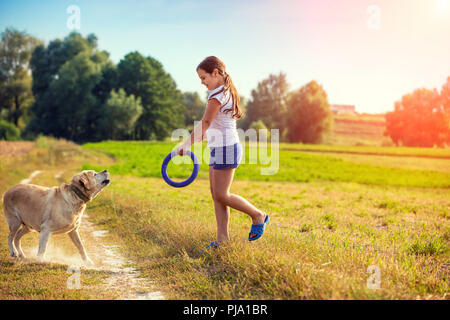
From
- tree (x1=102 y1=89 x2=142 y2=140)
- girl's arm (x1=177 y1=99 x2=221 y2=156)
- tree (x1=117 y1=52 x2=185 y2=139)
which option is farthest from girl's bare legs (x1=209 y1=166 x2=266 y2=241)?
tree (x1=117 y1=52 x2=185 y2=139)

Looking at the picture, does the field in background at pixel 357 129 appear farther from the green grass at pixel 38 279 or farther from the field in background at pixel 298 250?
the green grass at pixel 38 279

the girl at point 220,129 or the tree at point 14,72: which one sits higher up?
the tree at point 14,72

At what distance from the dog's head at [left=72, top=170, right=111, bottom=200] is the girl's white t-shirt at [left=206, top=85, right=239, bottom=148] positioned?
2122 mm

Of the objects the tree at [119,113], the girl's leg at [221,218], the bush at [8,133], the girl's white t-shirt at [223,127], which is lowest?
the girl's leg at [221,218]

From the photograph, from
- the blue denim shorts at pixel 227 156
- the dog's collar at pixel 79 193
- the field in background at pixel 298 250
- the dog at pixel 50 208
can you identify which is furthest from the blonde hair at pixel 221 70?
the dog's collar at pixel 79 193

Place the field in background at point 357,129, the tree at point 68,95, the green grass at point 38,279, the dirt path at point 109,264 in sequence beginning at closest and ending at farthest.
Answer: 1. the green grass at point 38,279
2. the dirt path at point 109,264
3. the tree at point 68,95
4. the field in background at point 357,129

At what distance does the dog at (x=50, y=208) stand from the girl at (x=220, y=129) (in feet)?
6.05

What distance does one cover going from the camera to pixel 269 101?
92.8 metres

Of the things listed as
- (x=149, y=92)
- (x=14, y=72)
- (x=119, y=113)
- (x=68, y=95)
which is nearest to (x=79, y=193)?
(x=119, y=113)

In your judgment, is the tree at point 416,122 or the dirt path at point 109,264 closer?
the dirt path at point 109,264

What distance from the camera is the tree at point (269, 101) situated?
293 ft

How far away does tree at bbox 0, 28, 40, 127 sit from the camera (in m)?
56.6

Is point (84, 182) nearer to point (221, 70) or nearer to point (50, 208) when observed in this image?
point (50, 208)

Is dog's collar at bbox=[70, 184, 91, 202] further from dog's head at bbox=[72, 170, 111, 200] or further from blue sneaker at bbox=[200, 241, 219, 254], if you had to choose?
blue sneaker at bbox=[200, 241, 219, 254]
